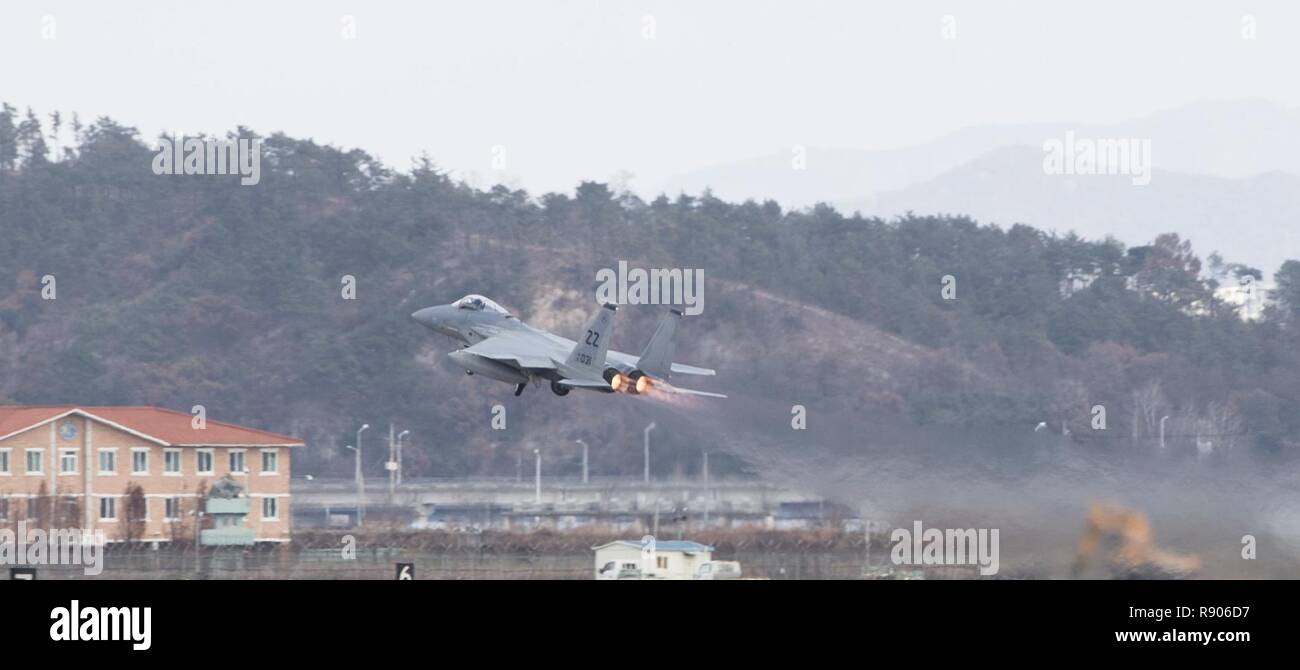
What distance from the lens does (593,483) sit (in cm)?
6425

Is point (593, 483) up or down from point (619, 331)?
down

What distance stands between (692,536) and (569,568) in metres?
6.26

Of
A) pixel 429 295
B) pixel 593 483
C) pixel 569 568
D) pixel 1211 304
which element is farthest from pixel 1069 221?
pixel 569 568

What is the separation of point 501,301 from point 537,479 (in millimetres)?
30536

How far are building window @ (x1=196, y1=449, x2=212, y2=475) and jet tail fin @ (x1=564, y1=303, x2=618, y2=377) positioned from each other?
60.6 ft

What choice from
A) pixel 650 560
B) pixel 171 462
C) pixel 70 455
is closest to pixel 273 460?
pixel 171 462

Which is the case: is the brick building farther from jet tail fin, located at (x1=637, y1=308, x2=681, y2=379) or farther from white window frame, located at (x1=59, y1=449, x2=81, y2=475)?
jet tail fin, located at (x1=637, y1=308, x2=681, y2=379)

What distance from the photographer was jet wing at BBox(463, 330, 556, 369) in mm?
42094

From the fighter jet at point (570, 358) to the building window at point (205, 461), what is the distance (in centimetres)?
1483

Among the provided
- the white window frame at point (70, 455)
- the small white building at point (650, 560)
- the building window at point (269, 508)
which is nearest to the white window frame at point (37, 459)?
the white window frame at point (70, 455)

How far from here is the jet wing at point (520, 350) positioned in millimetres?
42094

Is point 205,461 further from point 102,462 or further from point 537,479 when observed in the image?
point 537,479
